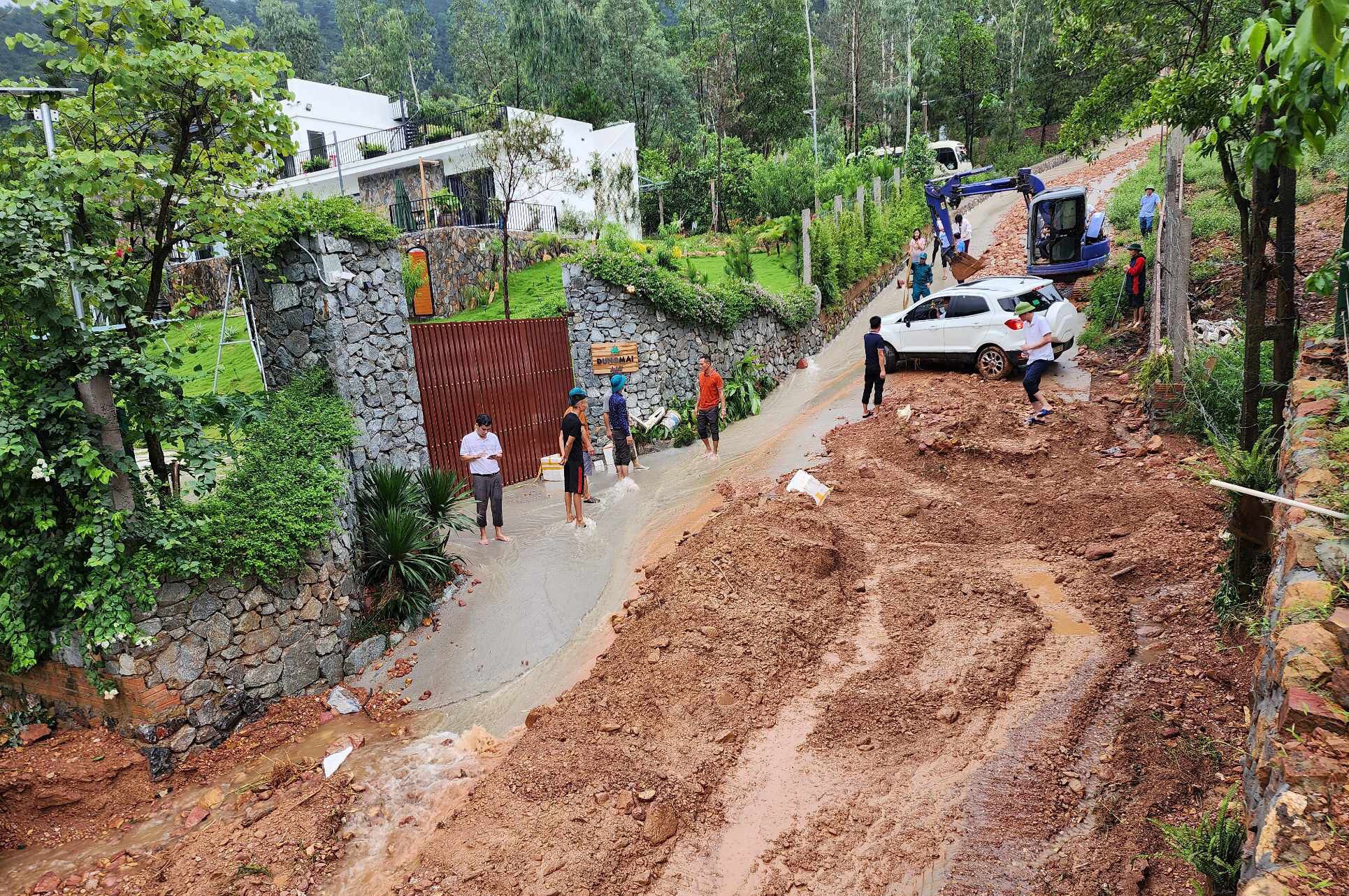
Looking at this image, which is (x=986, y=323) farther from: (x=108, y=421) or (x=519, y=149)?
(x=108, y=421)

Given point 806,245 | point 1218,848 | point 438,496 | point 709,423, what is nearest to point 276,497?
point 438,496

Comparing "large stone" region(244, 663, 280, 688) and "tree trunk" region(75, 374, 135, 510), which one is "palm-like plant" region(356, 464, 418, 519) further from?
"tree trunk" region(75, 374, 135, 510)

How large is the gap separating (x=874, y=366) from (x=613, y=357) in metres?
4.63

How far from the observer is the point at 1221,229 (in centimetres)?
1822

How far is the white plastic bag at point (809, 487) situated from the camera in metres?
10.8

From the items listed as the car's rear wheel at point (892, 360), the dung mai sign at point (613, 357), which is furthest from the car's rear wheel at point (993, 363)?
the dung mai sign at point (613, 357)

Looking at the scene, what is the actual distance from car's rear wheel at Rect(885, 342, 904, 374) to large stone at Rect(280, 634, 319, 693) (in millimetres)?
12041

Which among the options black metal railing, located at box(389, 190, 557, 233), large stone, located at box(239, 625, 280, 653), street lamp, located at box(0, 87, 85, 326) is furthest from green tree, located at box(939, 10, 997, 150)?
large stone, located at box(239, 625, 280, 653)

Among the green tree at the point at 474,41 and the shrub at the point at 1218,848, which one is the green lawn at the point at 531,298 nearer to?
the shrub at the point at 1218,848

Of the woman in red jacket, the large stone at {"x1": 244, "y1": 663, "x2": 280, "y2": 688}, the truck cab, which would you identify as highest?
the truck cab

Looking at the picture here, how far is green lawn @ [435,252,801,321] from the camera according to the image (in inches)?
797

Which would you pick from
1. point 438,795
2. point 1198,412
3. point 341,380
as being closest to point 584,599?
point 438,795

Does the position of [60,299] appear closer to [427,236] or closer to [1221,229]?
[427,236]

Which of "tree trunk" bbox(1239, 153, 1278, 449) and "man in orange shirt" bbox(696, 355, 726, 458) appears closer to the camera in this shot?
"tree trunk" bbox(1239, 153, 1278, 449)
